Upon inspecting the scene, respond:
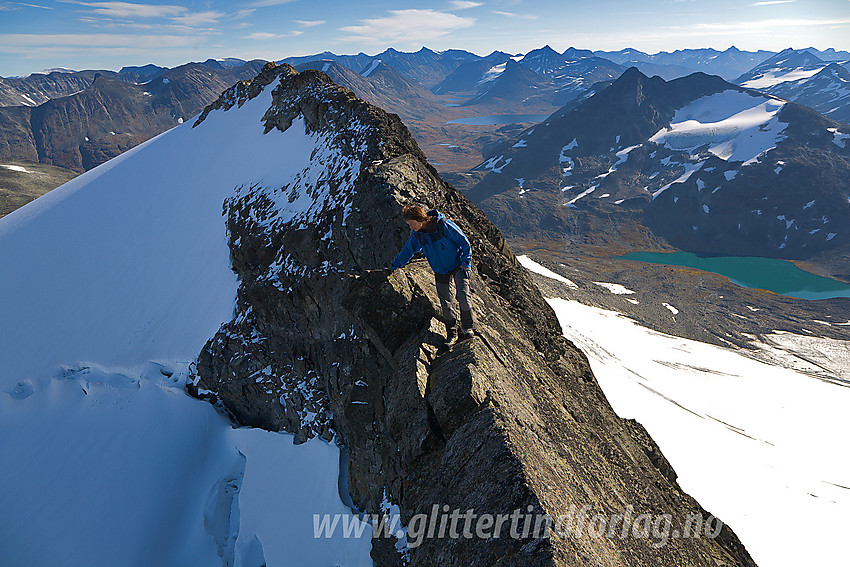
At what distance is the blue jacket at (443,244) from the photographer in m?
9.13

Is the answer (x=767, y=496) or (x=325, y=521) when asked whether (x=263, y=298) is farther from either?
(x=767, y=496)

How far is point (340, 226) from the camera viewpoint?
18578 mm

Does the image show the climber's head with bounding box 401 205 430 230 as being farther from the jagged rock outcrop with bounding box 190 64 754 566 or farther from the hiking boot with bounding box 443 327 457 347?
the hiking boot with bounding box 443 327 457 347

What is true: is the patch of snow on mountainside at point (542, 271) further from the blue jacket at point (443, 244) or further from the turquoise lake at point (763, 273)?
the blue jacket at point (443, 244)

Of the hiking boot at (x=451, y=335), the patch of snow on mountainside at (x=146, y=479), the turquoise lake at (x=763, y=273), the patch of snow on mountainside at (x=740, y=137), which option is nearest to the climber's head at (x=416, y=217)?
the hiking boot at (x=451, y=335)

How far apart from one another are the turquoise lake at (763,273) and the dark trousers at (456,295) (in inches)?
5766

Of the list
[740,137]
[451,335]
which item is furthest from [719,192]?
[451,335]

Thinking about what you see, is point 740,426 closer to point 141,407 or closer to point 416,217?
point 416,217

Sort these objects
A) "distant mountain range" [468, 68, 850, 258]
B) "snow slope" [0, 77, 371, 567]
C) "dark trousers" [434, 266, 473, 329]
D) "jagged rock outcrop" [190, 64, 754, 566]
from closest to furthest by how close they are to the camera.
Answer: "jagged rock outcrop" [190, 64, 754, 566], "dark trousers" [434, 266, 473, 329], "snow slope" [0, 77, 371, 567], "distant mountain range" [468, 68, 850, 258]

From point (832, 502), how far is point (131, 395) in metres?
54.0

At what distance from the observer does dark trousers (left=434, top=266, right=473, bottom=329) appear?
369 inches

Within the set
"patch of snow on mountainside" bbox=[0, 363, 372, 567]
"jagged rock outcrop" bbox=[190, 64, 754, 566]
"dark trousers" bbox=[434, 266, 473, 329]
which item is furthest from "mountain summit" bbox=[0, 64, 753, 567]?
"patch of snow on mountainside" bbox=[0, 363, 372, 567]

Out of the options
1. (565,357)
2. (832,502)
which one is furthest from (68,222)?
(832,502)

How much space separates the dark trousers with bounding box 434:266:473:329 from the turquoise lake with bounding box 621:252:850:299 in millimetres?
146461
